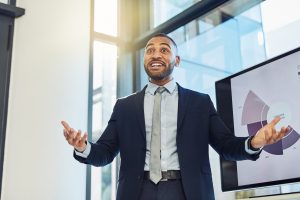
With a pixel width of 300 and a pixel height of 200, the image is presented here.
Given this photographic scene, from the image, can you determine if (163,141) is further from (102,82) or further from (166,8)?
(166,8)

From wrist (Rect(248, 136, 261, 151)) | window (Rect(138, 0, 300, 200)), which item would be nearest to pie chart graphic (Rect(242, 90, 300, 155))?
window (Rect(138, 0, 300, 200))

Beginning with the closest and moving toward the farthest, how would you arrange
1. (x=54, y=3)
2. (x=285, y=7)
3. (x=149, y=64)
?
(x=149, y=64), (x=285, y=7), (x=54, y=3)

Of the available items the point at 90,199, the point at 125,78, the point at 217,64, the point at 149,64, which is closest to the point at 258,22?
the point at 217,64

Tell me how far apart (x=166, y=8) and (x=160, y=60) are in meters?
1.79

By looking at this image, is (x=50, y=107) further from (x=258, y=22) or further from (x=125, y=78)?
(x=258, y=22)

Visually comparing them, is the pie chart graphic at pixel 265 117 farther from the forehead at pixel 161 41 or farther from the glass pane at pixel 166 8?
the glass pane at pixel 166 8

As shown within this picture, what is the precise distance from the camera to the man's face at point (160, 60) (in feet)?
6.98

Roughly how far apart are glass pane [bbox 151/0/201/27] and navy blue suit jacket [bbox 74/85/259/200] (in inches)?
64.9

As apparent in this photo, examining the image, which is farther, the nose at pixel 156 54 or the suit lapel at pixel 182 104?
the nose at pixel 156 54

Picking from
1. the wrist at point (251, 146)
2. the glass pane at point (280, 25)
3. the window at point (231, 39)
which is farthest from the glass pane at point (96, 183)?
the wrist at point (251, 146)

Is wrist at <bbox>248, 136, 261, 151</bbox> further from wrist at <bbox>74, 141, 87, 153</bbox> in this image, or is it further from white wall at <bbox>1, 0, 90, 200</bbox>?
white wall at <bbox>1, 0, 90, 200</bbox>

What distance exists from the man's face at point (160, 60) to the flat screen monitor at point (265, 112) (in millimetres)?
511

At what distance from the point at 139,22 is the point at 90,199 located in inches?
69.8

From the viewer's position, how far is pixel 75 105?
11.5ft
